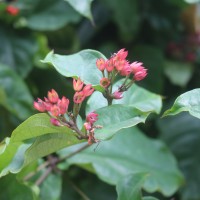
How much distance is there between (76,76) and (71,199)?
622 millimetres

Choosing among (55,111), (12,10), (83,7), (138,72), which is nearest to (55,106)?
(55,111)

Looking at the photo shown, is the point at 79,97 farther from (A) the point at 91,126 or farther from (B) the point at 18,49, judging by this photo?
(B) the point at 18,49

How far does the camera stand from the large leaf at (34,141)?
23.5 inches

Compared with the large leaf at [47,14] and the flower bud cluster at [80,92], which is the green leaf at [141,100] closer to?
the flower bud cluster at [80,92]

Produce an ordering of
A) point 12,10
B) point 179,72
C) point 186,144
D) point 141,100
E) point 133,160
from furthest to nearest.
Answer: point 179,72 < point 186,144 < point 12,10 < point 133,160 < point 141,100

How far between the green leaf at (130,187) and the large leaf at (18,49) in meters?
0.56

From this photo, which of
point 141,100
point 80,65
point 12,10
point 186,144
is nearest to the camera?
point 80,65

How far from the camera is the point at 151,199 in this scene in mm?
762

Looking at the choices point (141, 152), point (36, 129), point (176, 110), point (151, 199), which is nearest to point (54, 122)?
point (36, 129)

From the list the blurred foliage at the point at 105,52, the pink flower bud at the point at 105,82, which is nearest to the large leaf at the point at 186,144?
the blurred foliage at the point at 105,52

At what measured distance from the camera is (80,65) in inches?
27.6

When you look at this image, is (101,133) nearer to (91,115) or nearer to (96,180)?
(91,115)

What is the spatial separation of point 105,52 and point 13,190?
874 mm

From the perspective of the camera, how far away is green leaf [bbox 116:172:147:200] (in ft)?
2.35
